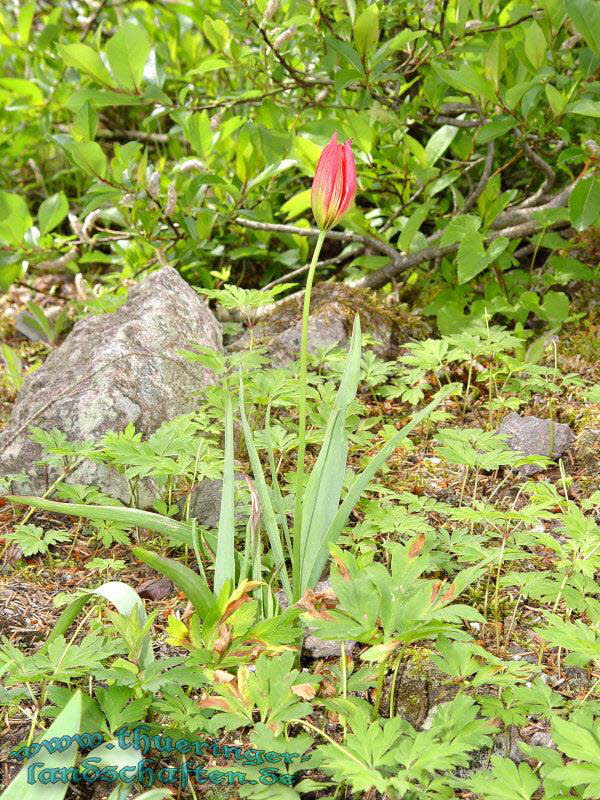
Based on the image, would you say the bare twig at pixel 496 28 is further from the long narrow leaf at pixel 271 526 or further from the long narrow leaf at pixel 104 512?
the long narrow leaf at pixel 104 512

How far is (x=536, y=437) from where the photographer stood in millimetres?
2668

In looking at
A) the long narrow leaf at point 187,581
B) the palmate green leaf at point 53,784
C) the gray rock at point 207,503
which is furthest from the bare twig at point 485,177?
the palmate green leaf at point 53,784

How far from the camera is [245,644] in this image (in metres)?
1.69

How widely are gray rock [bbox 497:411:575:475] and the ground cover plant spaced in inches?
0.4

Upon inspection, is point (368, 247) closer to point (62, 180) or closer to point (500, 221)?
point (500, 221)

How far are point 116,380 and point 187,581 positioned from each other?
118cm

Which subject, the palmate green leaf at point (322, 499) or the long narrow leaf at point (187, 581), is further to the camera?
the palmate green leaf at point (322, 499)

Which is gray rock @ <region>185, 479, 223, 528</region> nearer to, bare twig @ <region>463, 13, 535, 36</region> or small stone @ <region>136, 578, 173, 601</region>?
small stone @ <region>136, 578, 173, 601</region>

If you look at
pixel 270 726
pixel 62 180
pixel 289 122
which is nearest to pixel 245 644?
pixel 270 726

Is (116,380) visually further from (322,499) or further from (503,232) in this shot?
(503,232)

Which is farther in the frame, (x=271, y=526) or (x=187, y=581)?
(x=271, y=526)

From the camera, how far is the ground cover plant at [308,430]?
1.54m

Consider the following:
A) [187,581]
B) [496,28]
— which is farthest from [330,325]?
[187,581]

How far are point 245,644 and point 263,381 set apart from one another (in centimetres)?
92
